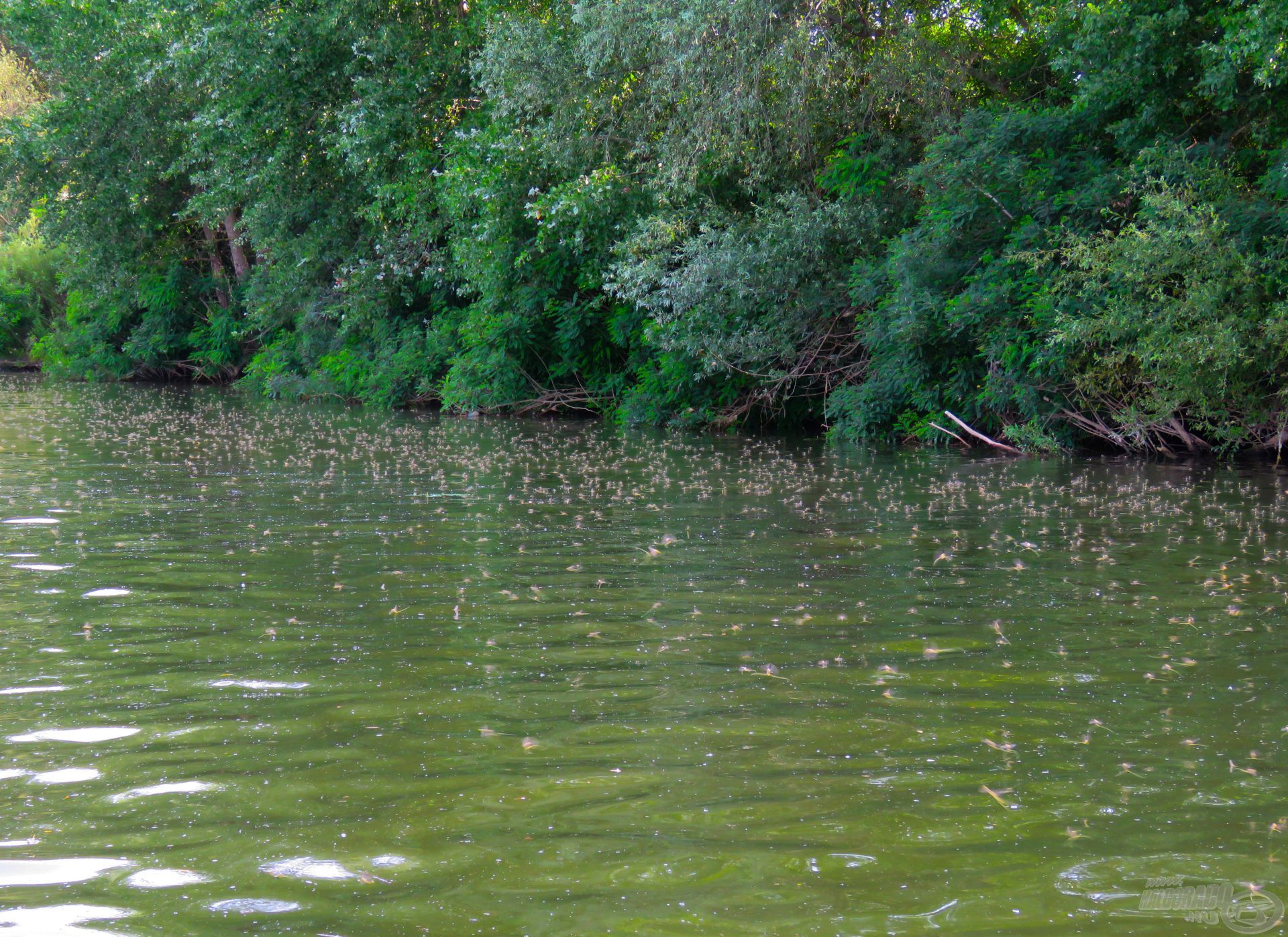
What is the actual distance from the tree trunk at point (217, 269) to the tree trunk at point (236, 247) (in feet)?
3.52

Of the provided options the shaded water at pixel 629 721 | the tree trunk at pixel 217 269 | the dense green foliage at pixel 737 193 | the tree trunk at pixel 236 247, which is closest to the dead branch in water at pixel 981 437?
the dense green foliage at pixel 737 193

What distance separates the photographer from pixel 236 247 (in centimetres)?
3928

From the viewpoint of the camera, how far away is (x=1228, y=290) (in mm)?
15562

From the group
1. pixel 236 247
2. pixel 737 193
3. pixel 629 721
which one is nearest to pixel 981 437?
pixel 737 193

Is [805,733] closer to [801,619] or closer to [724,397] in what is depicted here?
[801,619]

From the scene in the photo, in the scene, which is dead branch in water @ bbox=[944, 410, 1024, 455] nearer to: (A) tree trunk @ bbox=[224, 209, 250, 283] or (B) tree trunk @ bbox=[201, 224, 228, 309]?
(A) tree trunk @ bbox=[224, 209, 250, 283]

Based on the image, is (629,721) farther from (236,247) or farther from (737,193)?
(236,247)

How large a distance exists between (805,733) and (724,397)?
19.1 metres

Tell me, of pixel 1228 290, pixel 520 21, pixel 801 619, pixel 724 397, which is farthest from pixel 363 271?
pixel 801 619

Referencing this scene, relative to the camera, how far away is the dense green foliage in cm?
1662

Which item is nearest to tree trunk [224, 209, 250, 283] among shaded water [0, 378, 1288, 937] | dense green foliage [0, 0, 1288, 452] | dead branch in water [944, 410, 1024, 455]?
dense green foliage [0, 0, 1288, 452]

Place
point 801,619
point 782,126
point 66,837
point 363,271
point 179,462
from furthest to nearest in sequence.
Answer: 1. point 363,271
2. point 782,126
3. point 179,462
4. point 801,619
5. point 66,837

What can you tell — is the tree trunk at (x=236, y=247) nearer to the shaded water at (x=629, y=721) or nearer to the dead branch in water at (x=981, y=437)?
the dead branch in water at (x=981, y=437)

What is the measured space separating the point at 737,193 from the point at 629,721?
62.7 feet
